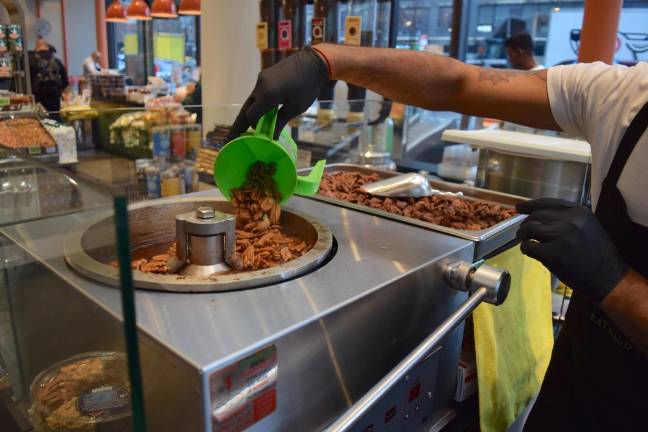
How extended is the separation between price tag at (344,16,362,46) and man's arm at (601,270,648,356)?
1.84 metres

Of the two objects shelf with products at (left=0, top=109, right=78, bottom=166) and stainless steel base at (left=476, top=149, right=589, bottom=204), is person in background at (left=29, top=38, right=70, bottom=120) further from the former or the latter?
stainless steel base at (left=476, top=149, right=589, bottom=204)

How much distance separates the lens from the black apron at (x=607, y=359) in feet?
2.85

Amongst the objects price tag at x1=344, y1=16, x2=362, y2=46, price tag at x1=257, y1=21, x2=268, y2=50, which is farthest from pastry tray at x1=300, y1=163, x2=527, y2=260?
price tag at x1=257, y1=21, x2=268, y2=50

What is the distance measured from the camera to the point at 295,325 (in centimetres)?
64

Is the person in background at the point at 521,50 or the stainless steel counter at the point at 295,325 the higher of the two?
the person in background at the point at 521,50

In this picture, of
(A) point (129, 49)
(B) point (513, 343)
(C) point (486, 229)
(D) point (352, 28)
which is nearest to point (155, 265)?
(C) point (486, 229)

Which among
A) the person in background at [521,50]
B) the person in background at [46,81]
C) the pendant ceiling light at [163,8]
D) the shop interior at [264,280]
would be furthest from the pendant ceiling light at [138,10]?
the shop interior at [264,280]

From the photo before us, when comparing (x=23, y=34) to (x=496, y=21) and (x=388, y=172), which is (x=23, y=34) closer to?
(x=388, y=172)

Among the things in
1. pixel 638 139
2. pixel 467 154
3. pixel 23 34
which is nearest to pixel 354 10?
pixel 467 154

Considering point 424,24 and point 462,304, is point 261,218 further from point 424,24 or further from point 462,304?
point 424,24

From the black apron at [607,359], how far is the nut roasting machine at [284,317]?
0.20 meters

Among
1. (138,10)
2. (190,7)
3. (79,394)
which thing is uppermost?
(138,10)

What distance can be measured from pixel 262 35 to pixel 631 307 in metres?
2.61

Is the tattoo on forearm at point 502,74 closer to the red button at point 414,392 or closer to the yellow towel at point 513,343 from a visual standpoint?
the yellow towel at point 513,343
